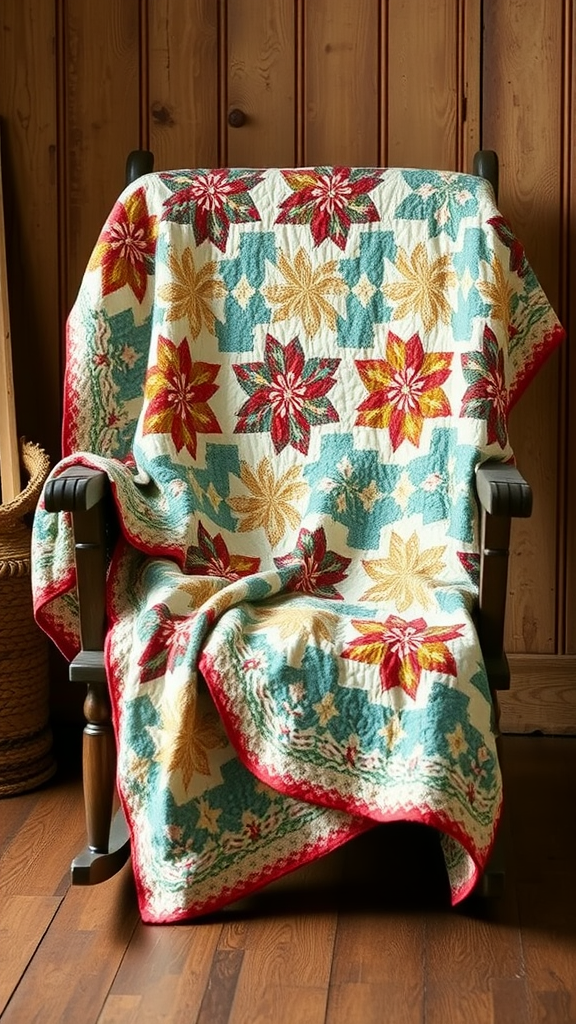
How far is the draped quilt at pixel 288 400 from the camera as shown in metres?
1.80

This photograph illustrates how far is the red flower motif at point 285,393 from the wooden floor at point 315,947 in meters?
0.69

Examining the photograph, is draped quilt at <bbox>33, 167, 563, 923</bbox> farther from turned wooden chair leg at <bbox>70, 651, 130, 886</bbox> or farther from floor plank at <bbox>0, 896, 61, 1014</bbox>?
floor plank at <bbox>0, 896, 61, 1014</bbox>

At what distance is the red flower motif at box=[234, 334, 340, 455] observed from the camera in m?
2.08

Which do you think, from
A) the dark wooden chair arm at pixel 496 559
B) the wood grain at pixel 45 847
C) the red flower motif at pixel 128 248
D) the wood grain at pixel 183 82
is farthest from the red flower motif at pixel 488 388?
the wood grain at pixel 45 847

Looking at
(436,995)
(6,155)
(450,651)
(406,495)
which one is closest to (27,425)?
(6,155)

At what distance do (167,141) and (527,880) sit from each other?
4.77 ft

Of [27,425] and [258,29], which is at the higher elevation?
[258,29]

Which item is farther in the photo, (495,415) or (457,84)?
(457,84)

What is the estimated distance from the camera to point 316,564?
1995mm

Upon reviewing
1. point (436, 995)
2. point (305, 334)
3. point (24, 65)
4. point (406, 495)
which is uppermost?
point (24, 65)

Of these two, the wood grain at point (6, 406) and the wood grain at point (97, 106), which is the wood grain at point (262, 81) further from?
the wood grain at point (6, 406)

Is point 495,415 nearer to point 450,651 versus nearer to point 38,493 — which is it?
point 450,651

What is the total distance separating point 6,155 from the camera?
7.69ft

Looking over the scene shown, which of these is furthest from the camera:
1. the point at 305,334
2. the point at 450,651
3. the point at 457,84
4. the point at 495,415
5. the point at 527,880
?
the point at 457,84
